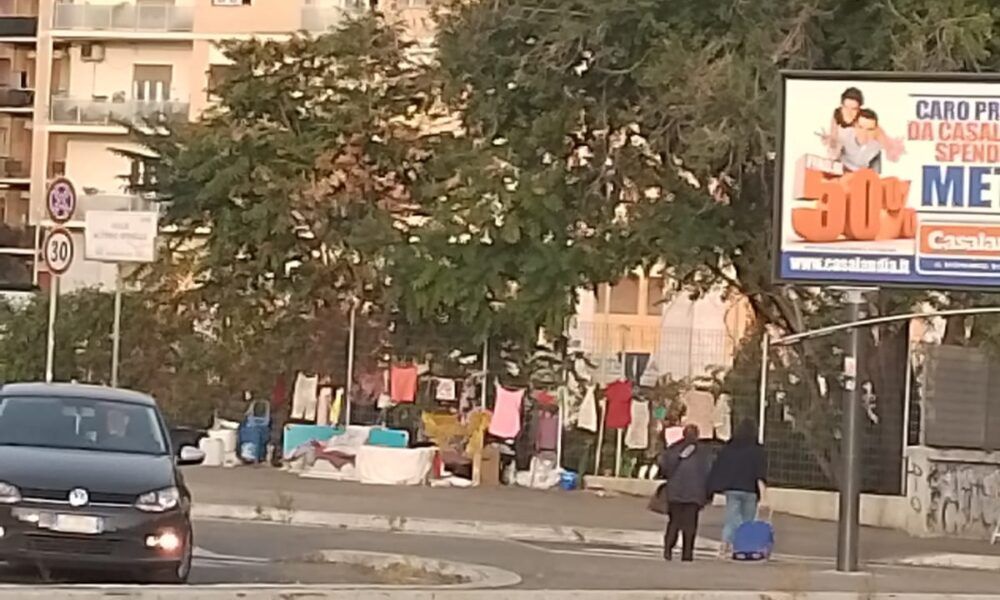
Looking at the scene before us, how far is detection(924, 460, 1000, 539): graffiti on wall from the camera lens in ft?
88.6

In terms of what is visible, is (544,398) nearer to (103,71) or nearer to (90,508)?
(90,508)

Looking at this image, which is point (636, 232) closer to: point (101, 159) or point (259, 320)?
point (259, 320)

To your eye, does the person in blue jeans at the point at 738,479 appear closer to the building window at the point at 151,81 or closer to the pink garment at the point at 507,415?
the pink garment at the point at 507,415

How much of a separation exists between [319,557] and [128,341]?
63.9 feet

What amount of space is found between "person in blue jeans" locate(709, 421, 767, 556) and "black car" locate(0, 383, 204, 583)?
767 cm

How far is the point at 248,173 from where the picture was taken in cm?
3512

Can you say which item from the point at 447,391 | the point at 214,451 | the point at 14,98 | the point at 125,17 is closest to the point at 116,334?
the point at 214,451

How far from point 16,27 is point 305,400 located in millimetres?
42272

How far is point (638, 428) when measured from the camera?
31203mm

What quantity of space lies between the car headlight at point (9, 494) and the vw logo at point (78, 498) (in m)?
0.36

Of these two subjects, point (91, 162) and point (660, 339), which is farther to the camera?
point (91, 162)

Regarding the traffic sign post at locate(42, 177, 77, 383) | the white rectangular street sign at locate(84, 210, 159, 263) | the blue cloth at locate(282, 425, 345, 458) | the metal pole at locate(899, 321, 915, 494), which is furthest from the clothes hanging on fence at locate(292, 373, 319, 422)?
the metal pole at locate(899, 321, 915, 494)

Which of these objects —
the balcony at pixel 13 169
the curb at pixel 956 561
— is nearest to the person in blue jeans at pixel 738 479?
the curb at pixel 956 561

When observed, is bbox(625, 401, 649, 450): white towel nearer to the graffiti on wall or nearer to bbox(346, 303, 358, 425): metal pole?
bbox(346, 303, 358, 425): metal pole
